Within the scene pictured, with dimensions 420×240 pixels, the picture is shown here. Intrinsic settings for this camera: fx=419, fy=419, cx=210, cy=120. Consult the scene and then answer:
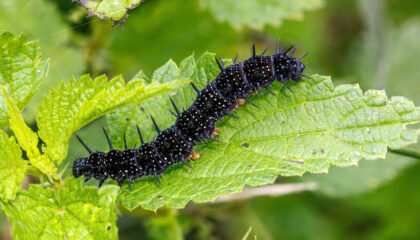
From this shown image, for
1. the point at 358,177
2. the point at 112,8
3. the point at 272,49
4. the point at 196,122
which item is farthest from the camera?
the point at 272,49

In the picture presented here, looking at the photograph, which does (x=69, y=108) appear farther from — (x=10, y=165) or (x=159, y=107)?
(x=159, y=107)

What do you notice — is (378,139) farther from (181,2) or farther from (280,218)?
(181,2)

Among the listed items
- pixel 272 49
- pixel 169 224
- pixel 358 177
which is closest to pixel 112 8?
pixel 169 224

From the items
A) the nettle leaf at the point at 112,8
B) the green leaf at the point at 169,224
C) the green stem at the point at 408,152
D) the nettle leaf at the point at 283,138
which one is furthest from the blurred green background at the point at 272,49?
the green stem at the point at 408,152

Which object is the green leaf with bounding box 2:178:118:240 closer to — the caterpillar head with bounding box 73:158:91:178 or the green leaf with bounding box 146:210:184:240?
the caterpillar head with bounding box 73:158:91:178

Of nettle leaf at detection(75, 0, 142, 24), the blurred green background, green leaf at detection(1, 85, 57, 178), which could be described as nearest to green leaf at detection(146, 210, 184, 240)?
the blurred green background

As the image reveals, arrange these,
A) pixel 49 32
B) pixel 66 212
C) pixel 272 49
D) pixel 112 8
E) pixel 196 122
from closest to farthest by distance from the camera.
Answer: pixel 66 212, pixel 112 8, pixel 196 122, pixel 49 32, pixel 272 49
